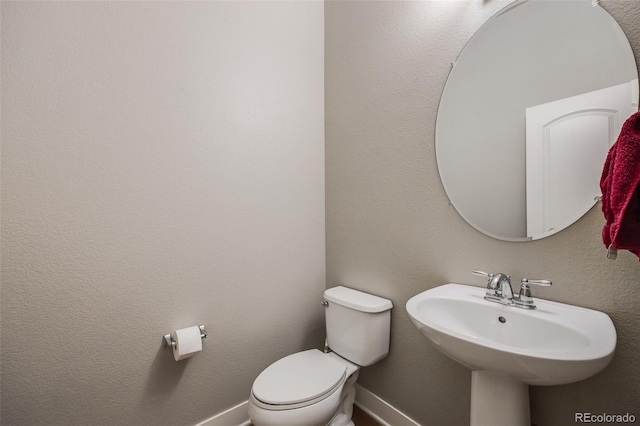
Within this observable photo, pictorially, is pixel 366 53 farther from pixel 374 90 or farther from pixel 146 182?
pixel 146 182

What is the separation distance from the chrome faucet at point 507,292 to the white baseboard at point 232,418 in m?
1.38

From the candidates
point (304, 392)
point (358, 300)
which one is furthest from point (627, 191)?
point (304, 392)

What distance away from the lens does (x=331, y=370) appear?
4.46ft

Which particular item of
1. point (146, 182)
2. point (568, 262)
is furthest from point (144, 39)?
point (568, 262)

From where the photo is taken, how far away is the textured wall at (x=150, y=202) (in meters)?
1.05

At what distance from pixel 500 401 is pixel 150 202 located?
1.54 metres

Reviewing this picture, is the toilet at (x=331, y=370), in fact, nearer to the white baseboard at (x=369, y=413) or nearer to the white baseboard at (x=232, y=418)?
the white baseboard at (x=369, y=413)

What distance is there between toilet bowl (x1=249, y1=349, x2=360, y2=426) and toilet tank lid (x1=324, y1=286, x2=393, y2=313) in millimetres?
294

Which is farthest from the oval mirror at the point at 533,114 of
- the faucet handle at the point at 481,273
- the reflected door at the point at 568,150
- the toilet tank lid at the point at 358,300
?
the toilet tank lid at the point at 358,300

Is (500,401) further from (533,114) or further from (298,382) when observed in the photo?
(533,114)

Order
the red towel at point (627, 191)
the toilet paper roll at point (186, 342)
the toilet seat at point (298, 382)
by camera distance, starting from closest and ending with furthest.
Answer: the red towel at point (627, 191) → the toilet seat at point (298, 382) → the toilet paper roll at point (186, 342)

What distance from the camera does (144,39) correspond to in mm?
1253

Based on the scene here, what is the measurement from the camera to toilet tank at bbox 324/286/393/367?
1.41 m

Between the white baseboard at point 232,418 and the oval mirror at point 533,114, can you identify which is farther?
the white baseboard at point 232,418
